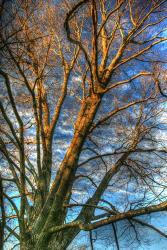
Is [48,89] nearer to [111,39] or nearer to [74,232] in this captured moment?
[111,39]

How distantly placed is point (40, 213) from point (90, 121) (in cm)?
213

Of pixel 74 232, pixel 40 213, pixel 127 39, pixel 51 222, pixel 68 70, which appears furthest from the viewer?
pixel 68 70

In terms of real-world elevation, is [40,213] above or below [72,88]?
below

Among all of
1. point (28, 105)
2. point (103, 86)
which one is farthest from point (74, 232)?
point (28, 105)

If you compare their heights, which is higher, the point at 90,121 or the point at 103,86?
the point at 103,86

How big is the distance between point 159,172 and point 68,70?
11.4 ft

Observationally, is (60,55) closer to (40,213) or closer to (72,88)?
(72,88)

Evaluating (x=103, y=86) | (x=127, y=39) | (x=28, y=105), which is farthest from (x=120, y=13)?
(x=28, y=105)

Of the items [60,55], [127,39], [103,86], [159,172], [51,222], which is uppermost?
[60,55]

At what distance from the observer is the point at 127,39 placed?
311 inches

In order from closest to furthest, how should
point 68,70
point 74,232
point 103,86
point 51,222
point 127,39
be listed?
point 51,222, point 74,232, point 103,86, point 127,39, point 68,70

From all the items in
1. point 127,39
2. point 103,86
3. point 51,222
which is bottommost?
point 51,222

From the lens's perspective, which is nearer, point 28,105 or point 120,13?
point 120,13

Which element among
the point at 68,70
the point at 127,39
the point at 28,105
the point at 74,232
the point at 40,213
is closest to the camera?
the point at 40,213
